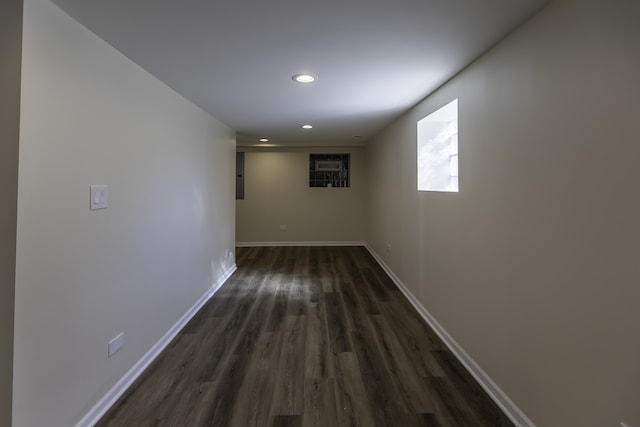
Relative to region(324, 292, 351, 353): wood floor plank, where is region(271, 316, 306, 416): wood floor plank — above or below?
below

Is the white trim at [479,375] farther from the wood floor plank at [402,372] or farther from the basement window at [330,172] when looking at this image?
the basement window at [330,172]

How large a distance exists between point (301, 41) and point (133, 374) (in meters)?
2.35

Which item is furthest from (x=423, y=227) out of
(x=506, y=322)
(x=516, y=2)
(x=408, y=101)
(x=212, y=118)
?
(x=212, y=118)

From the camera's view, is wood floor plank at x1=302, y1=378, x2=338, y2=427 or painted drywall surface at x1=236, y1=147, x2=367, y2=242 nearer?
wood floor plank at x1=302, y1=378, x2=338, y2=427

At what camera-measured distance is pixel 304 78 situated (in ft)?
8.20

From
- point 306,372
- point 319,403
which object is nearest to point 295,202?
point 306,372

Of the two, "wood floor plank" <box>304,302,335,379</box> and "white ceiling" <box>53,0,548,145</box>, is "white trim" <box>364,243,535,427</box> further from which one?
"white ceiling" <box>53,0,548,145</box>

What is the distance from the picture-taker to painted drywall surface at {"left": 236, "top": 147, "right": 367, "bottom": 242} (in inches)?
273

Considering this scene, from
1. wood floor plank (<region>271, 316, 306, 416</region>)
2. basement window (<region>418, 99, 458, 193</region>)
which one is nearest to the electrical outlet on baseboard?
wood floor plank (<region>271, 316, 306, 416</region>)

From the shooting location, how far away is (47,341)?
1479 millimetres

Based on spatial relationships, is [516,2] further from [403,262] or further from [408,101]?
[403,262]

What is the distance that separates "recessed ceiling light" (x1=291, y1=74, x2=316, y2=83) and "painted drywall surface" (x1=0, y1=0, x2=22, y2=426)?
61.2 inches

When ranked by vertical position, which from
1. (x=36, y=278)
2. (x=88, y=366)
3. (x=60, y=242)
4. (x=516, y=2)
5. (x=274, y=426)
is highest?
(x=516, y=2)

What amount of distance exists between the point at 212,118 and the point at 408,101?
2.21m
